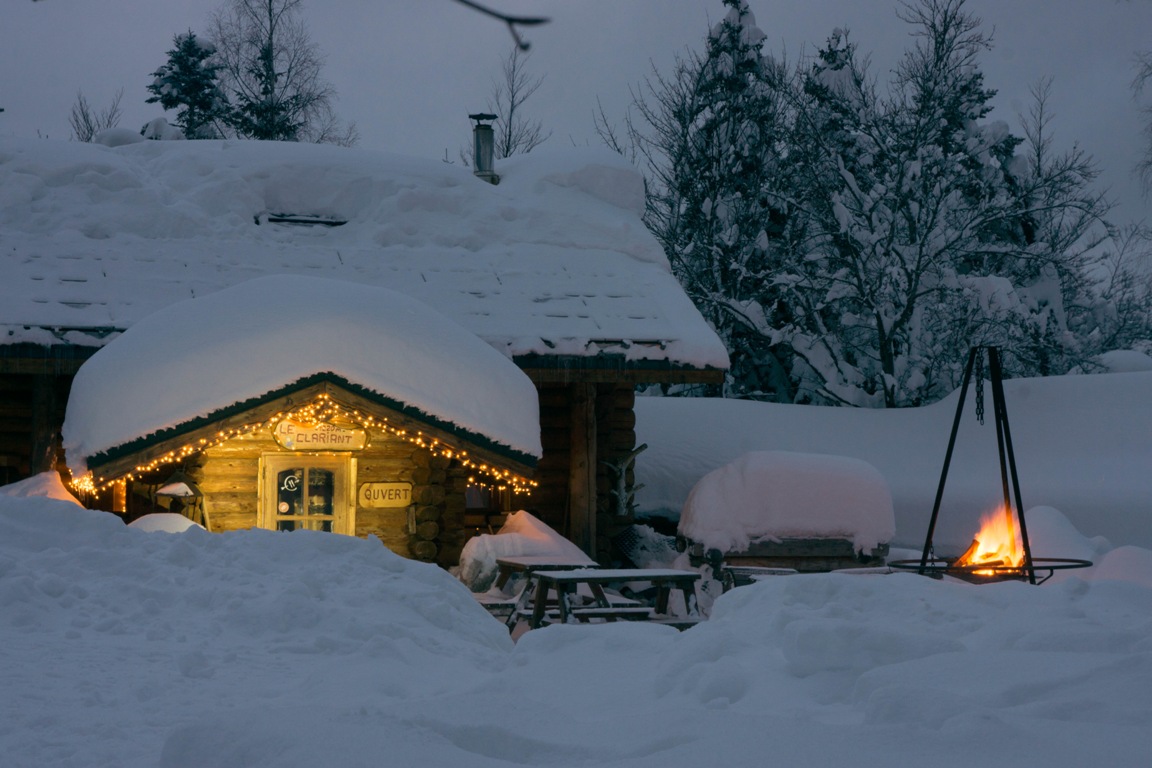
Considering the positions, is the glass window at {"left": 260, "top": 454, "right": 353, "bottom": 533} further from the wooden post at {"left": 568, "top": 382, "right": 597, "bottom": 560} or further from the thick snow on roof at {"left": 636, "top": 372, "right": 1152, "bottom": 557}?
the thick snow on roof at {"left": 636, "top": 372, "right": 1152, "bottom": 557}

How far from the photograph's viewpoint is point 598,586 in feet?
33.9

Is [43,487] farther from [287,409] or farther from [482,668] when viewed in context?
[482,668]

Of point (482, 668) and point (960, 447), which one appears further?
point (960, 447)

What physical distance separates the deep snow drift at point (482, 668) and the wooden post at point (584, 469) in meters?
5.87

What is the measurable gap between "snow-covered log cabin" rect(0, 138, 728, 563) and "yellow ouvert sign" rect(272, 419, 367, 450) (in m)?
0.06

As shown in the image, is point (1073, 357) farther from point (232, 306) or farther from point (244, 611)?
point (244, 611)

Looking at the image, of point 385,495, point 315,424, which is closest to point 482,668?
point 315,424

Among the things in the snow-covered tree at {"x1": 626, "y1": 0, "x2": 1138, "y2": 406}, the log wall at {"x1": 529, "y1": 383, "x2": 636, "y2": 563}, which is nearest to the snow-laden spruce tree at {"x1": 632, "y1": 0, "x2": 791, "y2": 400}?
the snow-covered tree at {"x1": 626, "y1": 0, "x2": 1138, "y2": 406}

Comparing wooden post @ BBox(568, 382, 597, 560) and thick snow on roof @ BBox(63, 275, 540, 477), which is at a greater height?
thick snow on roof @ BBox(63, 275, 540, 477)

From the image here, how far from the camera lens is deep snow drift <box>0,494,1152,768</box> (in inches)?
146

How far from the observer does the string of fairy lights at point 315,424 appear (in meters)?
10.4

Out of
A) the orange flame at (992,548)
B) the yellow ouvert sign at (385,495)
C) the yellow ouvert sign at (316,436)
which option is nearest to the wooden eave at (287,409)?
the yellow ouvert sign at (316,436)

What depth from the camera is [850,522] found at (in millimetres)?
13336

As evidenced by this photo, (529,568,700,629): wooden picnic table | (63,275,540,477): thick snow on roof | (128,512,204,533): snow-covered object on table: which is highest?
(63,275,540,477): thick snow on roof
